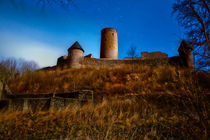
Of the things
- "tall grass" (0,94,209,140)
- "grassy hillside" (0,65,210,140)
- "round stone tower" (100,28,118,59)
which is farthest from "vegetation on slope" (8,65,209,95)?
"round stone tower" (100,28,118,59)

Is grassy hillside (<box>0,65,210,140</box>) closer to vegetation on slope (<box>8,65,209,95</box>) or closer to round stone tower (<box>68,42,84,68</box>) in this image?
vegetation on slope (<box>8,65,209,95</box>)

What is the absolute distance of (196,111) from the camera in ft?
4.65

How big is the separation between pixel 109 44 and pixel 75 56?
835cm

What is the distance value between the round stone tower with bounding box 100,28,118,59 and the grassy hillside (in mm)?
8743

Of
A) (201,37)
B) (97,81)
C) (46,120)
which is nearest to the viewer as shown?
(46,120)

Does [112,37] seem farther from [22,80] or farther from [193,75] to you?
[193,75]

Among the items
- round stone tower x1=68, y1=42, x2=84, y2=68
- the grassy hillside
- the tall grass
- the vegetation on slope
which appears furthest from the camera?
round stone tower x1=68, y1=42, x2=84, y2=68

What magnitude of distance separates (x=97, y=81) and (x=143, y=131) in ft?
26.7

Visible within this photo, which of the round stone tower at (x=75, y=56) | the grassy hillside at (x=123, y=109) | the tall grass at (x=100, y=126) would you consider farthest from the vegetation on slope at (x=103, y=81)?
the tall grass at (x=100, y=126)

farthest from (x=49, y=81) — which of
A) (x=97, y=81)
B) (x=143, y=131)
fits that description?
(x=143, y=131)

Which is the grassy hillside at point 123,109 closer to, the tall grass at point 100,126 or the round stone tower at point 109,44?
the tall grass at point 100,126

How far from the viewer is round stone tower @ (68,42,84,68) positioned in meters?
15.2

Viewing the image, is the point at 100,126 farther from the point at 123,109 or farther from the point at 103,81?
the point at 103,81

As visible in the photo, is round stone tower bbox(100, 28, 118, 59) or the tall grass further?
round stone tower bbox(100, 28, 118, 59)
